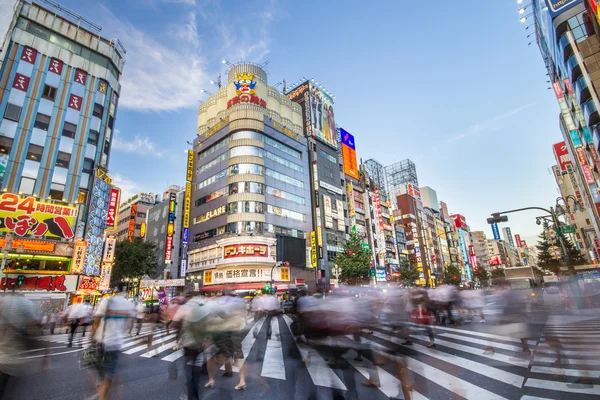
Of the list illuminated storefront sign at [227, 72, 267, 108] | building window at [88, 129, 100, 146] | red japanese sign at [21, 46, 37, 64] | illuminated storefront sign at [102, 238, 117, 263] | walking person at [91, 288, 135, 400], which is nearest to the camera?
walking person at [91, 288, 135, 400]

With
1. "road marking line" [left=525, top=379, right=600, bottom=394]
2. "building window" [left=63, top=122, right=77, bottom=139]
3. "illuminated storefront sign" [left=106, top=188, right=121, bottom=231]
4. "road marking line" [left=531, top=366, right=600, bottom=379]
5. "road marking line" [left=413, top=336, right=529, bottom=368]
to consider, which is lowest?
"road marking line" [left=413, top=336, right=529, bottom=368]

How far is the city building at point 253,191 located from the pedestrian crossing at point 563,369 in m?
30.6

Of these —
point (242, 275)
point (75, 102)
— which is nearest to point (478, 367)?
point (242, 275)

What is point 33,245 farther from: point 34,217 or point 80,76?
point 80,76

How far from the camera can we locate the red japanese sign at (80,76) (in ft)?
104

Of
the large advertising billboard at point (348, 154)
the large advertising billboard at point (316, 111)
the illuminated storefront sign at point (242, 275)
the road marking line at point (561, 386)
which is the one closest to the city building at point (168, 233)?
the illuminated storefront sign at point (242, 275)

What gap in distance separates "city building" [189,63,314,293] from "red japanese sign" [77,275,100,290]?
11.4 m

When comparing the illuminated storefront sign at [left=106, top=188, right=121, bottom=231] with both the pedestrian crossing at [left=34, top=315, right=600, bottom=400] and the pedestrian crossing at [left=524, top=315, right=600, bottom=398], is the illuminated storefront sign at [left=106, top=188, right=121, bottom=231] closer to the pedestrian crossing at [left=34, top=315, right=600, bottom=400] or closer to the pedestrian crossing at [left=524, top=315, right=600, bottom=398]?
the pedestrian crossing at [left=34, top=315, right=600, bottom=400]

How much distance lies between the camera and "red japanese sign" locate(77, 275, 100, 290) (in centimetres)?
2755

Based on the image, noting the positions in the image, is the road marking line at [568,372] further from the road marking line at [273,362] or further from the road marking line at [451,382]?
the road marking line at [273,362]

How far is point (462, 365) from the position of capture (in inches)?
267

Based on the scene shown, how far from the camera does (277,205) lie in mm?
42844

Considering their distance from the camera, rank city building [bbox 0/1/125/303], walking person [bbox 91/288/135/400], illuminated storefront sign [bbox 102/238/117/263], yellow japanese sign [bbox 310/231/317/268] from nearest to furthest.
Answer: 1. walking person [bbox 91/288/135/400]
2. city building [bbox 0/1/125/303]
3. illuminated storefront sign [bbox 102/238/117/263]
4. yellow japanese sign [bbox 310/231/317/268]

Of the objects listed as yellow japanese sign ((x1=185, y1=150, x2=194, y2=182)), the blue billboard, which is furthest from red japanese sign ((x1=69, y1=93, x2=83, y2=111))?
the blue billboard
